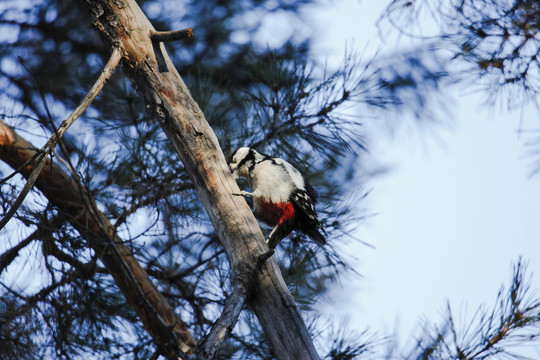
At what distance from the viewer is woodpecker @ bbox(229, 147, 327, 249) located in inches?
83.0

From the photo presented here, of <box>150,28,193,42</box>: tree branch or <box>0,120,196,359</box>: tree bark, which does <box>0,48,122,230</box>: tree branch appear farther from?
<box>0,120,196,359</box>: tree bark

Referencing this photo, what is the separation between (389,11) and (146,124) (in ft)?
3.53

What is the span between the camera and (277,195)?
2.10 metres

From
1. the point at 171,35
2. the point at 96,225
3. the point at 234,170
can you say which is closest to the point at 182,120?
the point at 171,35

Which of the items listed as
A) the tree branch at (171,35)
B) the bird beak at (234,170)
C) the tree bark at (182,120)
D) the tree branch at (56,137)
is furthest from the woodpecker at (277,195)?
the tree branch at (56,137)

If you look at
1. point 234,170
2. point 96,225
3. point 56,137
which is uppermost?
point 234,170

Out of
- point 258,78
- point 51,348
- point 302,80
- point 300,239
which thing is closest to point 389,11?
point 302,80

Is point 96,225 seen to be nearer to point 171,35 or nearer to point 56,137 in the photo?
point 171,35

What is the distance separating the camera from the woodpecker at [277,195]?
2107 mm

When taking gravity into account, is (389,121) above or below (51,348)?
above

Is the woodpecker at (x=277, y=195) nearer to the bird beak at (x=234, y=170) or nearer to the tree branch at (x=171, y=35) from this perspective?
the bird beak at (x=234, y=170)

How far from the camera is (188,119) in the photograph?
1.67 meters

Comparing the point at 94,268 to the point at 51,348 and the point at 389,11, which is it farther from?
the point at 389,11

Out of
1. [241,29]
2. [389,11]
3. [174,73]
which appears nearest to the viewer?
[174,73]
